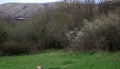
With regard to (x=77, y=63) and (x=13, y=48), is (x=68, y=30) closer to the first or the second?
(x=13, y=48)

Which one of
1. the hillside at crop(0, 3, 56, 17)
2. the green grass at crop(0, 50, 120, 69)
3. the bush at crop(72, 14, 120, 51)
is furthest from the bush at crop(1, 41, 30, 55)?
the hillside at crop(0, 3, 56, 17)

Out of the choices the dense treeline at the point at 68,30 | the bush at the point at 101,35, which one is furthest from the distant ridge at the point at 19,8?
the bush at the point at 101,35

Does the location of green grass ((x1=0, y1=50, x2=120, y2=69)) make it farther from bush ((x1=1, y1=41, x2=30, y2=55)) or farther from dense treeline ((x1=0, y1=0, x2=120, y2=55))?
bush ((x1=1, y1=41, x2=30, y2=55))

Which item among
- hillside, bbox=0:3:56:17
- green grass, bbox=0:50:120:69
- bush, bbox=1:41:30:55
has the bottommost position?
bush, bbox=1:41:30:55

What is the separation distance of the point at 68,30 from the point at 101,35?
10.3 meters

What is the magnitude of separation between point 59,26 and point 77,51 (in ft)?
35.2

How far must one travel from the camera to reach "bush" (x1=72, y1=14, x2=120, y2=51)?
89.7ft

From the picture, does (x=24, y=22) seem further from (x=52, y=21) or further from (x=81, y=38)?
(x=81, y=38)

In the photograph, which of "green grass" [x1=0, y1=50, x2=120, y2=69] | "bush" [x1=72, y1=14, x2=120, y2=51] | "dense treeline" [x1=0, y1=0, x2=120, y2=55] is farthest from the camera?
"dense treeline" [x1=0, y1=0, x2=120, y2=55]

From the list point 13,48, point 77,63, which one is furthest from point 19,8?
point 77,63

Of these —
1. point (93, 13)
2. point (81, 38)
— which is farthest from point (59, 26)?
point (81, 38)

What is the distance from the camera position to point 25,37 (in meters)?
43.8

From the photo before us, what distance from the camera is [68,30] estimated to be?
37.8m

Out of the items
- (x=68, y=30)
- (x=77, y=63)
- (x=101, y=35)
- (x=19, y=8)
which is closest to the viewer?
(x=77, y=63)
